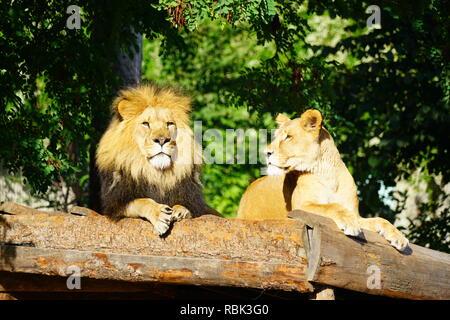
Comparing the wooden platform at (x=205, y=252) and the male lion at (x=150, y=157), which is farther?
the male lion at (x=150, y=157)

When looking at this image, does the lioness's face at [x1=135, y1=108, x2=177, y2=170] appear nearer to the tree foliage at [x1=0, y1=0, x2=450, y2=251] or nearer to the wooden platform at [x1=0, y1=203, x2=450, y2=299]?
the wooden platform at [x1=0, y1=203, x2=450, y2=299]

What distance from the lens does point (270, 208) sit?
659 cm

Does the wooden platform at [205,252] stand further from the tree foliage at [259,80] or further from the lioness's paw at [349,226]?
the tree foliage at [259,80]

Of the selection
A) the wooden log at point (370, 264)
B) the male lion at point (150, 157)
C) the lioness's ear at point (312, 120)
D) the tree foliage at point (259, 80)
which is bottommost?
the wooden log at point (370, 264)

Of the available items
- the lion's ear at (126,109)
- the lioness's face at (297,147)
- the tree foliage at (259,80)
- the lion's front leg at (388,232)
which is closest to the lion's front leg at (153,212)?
the lion's ear at (126,109)

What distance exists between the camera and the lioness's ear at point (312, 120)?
229 inches

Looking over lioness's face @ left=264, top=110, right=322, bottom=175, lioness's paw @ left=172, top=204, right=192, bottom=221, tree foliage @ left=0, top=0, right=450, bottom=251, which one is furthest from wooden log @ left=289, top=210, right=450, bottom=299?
tree foliage @ left=0, top=0, right=450, bottom=251

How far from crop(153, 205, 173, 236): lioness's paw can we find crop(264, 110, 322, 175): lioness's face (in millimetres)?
1268

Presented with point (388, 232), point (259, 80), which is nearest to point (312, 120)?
point (388, 232)

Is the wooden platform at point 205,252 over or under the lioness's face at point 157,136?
under

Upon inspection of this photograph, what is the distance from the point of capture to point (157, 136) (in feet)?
17.2

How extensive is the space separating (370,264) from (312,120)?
137cm

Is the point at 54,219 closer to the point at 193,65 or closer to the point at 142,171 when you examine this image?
the point at 142,171

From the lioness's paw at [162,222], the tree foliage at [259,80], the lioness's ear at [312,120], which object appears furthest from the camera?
the tree foliage at [259,80]
